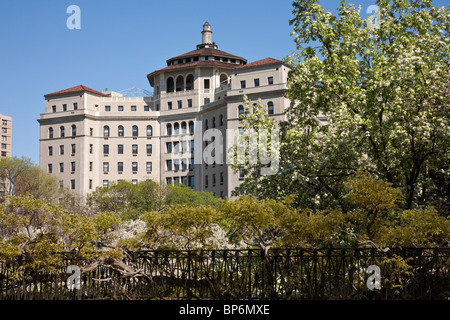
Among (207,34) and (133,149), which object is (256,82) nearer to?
(133,149)

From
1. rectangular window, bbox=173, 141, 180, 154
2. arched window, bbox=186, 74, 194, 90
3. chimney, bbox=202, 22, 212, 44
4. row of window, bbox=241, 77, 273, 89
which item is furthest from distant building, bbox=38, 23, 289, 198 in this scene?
row of window, bbox=241, 77, 273, 89

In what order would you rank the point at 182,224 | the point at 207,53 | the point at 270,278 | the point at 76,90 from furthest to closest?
the point at 76,90 < the point at 207,53 < the point at 182,224 < the point at 270,278

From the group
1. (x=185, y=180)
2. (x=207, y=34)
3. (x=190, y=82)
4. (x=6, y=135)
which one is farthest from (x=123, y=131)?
(x=6, y=135)

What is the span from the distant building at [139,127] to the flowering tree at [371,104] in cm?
6651

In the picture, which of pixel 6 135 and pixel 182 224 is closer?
pixel 182 224

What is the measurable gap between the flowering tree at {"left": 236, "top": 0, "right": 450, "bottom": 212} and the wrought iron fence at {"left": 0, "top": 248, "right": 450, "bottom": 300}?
410 cm

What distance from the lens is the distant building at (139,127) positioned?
303 ft

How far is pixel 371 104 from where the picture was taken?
20891 mm

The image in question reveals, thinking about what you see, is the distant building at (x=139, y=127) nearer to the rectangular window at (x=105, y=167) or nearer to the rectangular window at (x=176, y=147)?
the rectangular window at (x=105, y=167)

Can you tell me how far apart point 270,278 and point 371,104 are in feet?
26.0

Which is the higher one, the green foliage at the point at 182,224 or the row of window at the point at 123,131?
the row of window at the point at 123,131

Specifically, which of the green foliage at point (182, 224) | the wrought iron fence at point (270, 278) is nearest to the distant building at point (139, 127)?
the green foliage at point (182, 224)

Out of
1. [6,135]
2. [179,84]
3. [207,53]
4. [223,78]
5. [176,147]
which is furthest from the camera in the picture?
[6,135]
